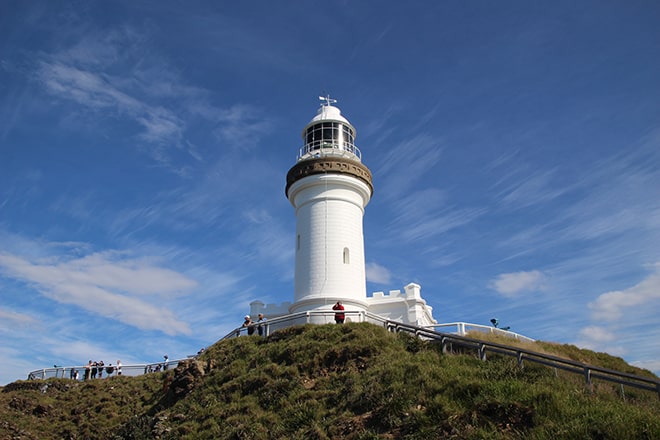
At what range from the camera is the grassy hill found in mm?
11266

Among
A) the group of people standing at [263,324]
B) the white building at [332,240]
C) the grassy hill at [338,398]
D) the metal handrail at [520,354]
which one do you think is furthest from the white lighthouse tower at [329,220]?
the metal handrail at [520,354]

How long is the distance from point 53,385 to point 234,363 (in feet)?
43.7

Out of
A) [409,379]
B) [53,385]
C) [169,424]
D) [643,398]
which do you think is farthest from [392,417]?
[53,385]

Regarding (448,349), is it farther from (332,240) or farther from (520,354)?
(332,240)

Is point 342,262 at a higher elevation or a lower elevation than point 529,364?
higher

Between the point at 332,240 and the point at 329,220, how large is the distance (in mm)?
1115

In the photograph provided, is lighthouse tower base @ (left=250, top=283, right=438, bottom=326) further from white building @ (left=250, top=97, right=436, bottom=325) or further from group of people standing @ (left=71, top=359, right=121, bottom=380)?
group of people standing @ (left=71, top=359, right=121, bottom=380)

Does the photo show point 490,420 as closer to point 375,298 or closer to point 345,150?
point 375,298

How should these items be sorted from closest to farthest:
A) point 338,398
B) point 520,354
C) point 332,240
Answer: point 520,354
point 338,398
point 332,240

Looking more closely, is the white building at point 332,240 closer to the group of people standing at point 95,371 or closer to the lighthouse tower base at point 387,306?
the lighthouse tower base at point 387,306

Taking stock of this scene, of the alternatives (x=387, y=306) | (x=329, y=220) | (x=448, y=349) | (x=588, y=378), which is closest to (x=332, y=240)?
(x=329, y=220)

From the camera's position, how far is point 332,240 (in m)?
28.2

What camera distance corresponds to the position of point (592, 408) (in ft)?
36.0

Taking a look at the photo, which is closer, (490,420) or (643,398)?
(490,420)
